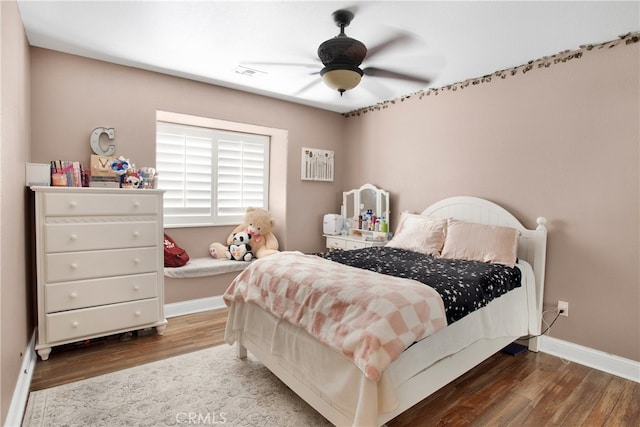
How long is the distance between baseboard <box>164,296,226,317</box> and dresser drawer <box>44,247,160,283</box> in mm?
713

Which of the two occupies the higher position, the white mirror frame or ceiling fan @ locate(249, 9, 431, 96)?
ceiling fan @ locate(249, 9, 431, 96)

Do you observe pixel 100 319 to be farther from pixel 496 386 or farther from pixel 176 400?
pixel 496 386

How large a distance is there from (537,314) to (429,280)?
136cm

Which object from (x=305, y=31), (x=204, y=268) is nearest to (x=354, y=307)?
(x=305, y=31)

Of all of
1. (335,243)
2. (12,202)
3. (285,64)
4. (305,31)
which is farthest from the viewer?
(335,243)

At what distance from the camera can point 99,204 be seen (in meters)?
2.65

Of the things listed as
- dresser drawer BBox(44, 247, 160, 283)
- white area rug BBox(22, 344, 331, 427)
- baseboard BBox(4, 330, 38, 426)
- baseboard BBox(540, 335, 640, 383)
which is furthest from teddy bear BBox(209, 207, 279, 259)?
baseboard BBox(540, 335, 640, 383)

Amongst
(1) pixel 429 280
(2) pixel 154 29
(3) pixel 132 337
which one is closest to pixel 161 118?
(2) pixel 154 29

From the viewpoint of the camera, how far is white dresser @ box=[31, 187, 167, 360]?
2.47m

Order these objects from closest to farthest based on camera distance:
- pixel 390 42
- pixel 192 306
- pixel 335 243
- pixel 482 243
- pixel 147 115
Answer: pixel 390 42 < pixel 482 243 < pixel 147 115 < pixel 192 306 < pixel 335 243

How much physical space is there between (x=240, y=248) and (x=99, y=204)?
5.28ft

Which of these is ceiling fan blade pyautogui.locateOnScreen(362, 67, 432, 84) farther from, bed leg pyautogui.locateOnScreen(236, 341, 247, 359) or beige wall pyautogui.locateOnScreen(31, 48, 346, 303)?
bed leg pyautogui.locateOnScreen(236, 341, 247, 359)

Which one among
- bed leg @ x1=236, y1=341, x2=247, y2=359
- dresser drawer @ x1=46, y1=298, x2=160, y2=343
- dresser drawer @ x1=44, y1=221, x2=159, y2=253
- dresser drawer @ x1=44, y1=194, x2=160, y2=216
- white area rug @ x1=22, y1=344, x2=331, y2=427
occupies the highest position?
dresser drawer @ x1=44, y1=194, x2=160, y2=216

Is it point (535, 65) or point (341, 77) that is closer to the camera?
point (341, 77)
